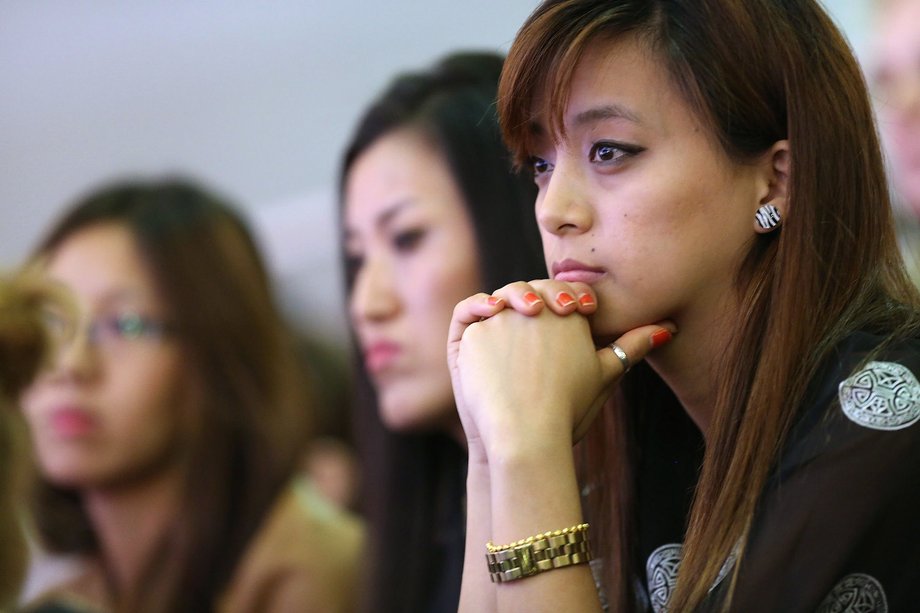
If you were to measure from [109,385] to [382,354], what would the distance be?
0.76 metres

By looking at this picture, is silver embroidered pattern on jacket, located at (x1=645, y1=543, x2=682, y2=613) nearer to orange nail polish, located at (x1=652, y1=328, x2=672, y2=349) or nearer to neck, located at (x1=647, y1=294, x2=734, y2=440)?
neck, located at (x1=647, y1=294, x2=734, y2=440)

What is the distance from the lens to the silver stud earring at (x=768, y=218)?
4.06 feet

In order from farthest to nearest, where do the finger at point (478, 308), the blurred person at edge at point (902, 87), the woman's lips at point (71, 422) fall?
1. the woman's lips at point (71, 422)
2. the blurred person at edge at point (902, 87)
3. the finger at point (478, 308)

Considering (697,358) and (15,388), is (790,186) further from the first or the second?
(15,388)

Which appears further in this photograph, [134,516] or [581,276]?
[134,516]

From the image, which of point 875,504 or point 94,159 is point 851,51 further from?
point 94,159

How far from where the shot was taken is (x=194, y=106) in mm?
4480

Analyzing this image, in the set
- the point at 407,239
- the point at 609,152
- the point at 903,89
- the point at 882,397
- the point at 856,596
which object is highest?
the point at 903,89

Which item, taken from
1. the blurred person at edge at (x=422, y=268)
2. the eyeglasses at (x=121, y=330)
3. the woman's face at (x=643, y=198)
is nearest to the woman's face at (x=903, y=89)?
the blurred person at edge at (x=422, y=268)

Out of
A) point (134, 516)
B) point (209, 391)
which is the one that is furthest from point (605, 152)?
point (134, 516)

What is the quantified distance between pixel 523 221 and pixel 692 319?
73cm

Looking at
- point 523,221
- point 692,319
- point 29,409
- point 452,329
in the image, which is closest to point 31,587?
point 29,409

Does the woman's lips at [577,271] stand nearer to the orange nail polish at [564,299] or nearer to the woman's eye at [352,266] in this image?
the orange nail polish at [564,299]

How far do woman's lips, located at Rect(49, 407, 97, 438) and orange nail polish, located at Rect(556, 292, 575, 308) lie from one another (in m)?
1.57
